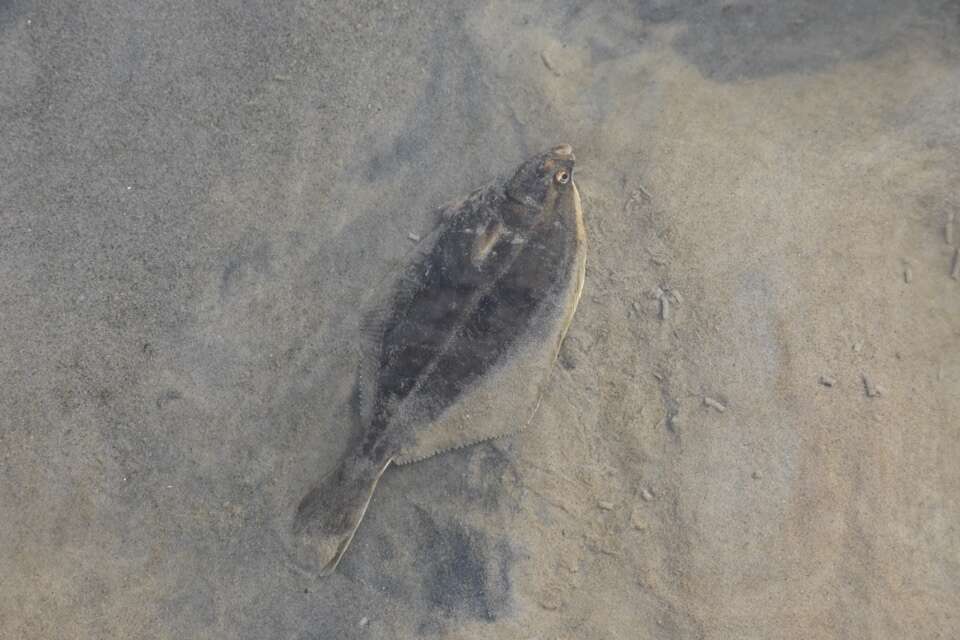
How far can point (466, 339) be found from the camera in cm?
456

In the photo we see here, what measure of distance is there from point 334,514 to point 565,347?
225cm

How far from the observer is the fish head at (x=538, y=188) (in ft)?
15.6

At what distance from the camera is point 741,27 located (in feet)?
17.4

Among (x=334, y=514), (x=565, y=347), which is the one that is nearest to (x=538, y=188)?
(x=565, y=347)

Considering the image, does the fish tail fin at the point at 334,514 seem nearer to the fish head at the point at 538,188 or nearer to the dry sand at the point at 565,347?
the dry sand at the point at 565,347

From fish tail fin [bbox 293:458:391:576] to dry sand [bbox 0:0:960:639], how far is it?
Answer: 0.24 m

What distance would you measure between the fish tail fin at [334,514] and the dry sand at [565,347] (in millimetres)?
241

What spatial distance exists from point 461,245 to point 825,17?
155 inches

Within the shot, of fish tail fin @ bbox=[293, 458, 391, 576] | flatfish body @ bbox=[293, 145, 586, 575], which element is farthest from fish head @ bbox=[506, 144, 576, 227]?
fish tail fin @ bbox=[293, 458, 391, 576]

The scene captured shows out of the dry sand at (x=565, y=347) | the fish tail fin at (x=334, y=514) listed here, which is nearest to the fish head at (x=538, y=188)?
the dry sand at (x=565, y=347)

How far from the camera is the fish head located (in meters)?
4.76

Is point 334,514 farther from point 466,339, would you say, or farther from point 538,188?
point 538,188

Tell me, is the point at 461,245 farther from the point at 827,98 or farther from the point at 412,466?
the point at 827,98

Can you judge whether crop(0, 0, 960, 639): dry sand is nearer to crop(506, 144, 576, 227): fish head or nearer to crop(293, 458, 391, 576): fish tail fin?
crop(293, 458, 391, 576): fish tail fin
